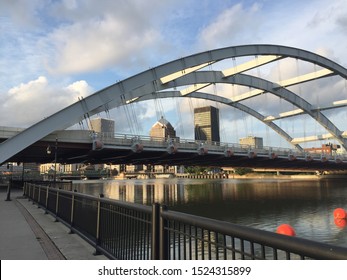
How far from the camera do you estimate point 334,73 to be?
195 feet

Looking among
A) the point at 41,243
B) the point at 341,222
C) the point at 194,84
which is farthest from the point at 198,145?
the point at 41,243

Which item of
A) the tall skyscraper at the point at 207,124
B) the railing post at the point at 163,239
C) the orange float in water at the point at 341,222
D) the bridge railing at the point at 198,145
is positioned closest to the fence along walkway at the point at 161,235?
the railing post at the point at 163,239

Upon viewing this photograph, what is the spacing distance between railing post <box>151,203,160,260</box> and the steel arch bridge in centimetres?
3327

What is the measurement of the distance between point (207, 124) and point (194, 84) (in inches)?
1311

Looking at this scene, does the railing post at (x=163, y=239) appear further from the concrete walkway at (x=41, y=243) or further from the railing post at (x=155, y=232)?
the concrete walkway at (x=41, y=243)

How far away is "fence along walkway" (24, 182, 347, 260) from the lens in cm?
281

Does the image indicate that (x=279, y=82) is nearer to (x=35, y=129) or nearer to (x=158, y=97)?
(x=158, y=97)

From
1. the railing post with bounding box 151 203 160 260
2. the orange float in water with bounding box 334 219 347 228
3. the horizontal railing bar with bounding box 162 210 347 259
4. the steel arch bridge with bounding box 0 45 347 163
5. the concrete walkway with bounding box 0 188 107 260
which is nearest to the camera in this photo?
the horizontal railing bar with bounding box 162 210 347 259

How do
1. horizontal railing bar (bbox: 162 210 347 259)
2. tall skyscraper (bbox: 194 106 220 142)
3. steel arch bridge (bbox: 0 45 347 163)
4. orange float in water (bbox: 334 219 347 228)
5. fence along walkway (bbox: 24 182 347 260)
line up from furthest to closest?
1. tall skyscraper (bbox: 194 106 220 142)
2. steel arch bridge (bbox: 0 45 347 163)
3. orange float in water (bbox: 334 219 347 228)
4. fence along walkway (bbox: 24 182 347 260)
5. horizontal railing bar (bbox: 162 210 347 259)

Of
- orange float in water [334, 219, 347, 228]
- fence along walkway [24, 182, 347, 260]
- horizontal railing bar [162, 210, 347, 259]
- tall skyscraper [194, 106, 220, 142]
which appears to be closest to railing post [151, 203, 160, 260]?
fence along walkway [24, 182, 347, 260]

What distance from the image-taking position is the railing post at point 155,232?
4.88m

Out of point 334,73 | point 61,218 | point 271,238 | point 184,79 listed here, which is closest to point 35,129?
point 184,79

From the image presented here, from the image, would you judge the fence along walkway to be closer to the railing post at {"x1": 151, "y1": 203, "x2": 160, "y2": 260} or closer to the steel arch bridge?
the railing post at {"x1": 151, "y1": 203, "x2": 160, "y2": 260}

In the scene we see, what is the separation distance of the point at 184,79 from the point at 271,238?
46.6 m
